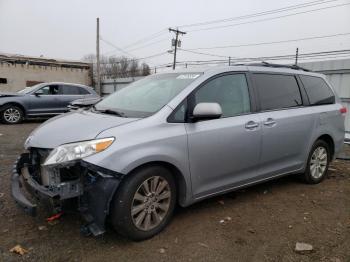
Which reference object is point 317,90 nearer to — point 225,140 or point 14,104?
point 225,140

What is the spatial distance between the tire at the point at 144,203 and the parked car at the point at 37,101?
10.2 metres

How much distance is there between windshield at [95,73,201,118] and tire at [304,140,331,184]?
7.89ft

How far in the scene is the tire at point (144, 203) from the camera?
283 cm

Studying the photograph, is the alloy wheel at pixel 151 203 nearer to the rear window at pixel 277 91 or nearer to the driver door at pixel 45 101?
the rear window at pixel 277 91

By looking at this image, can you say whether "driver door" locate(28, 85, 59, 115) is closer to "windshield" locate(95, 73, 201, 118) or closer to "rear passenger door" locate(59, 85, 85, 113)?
"rear passenger door" locate(59, 85, 85, 113)

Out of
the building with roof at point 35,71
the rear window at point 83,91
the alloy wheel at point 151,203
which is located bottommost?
the alloy wheel at point 151,203

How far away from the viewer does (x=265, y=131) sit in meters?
3.93

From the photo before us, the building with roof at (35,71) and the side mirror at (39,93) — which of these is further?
the building with roof at (35,71)

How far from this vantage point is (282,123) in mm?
4156

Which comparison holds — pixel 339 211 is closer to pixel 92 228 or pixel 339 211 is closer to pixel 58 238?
pixel 92 228

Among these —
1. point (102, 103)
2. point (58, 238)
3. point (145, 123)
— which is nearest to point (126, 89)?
point (102, 103)

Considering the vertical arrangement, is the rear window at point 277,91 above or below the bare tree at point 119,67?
below

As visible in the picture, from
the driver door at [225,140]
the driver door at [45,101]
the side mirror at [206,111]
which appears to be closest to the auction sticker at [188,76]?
the driver door at [225,140]

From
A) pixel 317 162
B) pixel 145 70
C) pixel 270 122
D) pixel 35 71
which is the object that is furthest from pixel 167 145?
pixel 145 70
